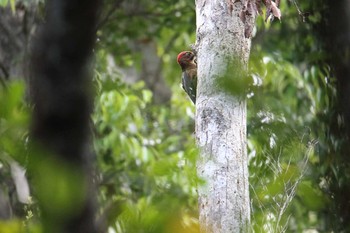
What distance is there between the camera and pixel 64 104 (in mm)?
686

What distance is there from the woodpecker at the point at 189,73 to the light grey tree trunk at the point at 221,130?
86 centimetres

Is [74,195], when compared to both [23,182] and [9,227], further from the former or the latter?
[23,182]

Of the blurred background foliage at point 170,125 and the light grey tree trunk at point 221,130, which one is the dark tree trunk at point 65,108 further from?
the light grey tree trunk at point 221,130

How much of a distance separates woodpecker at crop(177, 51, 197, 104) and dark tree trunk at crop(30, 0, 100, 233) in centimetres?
387

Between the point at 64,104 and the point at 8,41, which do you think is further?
the point at 8,41

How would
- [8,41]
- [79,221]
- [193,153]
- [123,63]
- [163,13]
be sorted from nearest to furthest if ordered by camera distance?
[79,221], [193,153], [8,41], [163,13], [123,63]

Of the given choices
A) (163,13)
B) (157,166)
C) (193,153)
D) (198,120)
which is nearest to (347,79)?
(157,166)

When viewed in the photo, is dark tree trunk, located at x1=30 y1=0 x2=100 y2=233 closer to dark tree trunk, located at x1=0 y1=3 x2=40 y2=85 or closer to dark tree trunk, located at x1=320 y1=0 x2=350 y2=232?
dark tree trunk, located at x1=320 y1=0 x2=350 y2=232

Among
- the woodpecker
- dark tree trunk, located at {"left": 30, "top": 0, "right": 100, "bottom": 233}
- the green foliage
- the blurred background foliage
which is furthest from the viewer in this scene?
the green foliage

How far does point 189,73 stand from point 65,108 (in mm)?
4021

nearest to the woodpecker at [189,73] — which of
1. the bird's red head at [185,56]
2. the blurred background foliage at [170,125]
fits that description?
the bird's red head at [185,56]

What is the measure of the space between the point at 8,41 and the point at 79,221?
20.1 ft

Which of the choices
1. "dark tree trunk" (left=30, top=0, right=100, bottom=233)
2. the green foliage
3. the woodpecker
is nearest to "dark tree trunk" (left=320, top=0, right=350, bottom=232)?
"dark tree trunk" (left=30, top=0, right=100, bottom=233)

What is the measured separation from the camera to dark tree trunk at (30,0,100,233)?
68 cm
